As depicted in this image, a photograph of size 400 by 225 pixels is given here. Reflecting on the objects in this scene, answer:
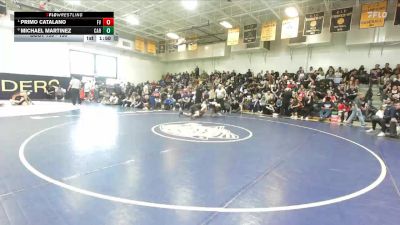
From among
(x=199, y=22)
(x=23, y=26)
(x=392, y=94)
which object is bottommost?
(x=392, y=94)

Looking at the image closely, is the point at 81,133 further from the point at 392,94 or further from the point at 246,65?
the point at 246,65

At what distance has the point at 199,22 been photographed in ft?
63.4

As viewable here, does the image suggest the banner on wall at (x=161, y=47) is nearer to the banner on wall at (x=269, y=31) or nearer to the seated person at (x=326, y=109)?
the banner on wall at (x=269, y=31)

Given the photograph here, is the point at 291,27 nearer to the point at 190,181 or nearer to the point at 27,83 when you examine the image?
the point at 190,181

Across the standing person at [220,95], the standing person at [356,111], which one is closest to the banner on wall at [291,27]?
the standing person at [220,95]

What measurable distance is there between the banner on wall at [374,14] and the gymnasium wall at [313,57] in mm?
3351

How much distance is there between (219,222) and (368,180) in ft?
8.95

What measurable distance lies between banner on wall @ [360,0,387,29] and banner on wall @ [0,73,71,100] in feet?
70.4

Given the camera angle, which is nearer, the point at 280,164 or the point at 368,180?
the point at 368,180

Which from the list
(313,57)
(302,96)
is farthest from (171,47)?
(302,96)

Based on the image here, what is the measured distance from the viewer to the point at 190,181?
10.8ft

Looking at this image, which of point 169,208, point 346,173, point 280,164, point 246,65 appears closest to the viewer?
point 169,208

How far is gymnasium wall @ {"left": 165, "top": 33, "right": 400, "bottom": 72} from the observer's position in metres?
14.8

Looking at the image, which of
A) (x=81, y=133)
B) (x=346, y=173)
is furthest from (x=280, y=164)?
(x=81, y=133)
